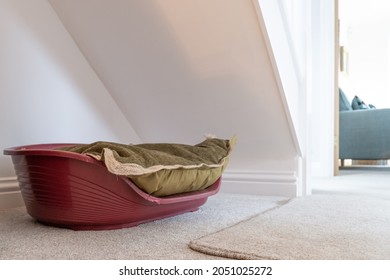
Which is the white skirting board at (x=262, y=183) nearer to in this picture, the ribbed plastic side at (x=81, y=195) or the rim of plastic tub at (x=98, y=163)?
the rim of plastic tub at (x=98, y=163)

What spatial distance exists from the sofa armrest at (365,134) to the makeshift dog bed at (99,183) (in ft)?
9.17

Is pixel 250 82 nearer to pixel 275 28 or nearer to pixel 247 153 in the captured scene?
pixel 275 28

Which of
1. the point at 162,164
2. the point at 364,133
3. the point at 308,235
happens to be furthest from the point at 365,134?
the point at 162,164

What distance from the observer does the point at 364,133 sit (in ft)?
11.2

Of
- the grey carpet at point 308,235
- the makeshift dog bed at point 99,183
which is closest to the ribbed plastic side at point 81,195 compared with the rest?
the makeshift dog bed at point 99,183

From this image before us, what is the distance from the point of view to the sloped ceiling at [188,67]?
52.0 inches

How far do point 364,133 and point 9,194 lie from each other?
3006mm

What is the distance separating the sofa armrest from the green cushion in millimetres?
2588

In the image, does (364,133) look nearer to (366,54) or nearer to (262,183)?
(262,183)

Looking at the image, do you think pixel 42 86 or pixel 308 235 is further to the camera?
pixel 42 86

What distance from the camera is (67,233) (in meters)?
0.94

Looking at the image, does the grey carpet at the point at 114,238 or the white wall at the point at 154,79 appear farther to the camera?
the white wall at the point at 154,79

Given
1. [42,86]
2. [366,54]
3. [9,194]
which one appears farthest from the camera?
[366,54]
